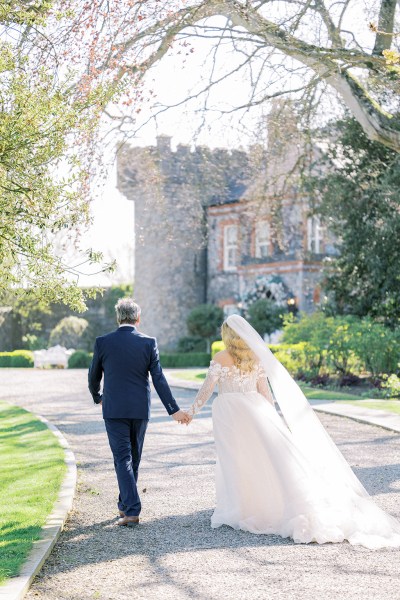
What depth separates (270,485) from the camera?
645cm

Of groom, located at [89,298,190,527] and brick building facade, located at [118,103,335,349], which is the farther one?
brick building facade, located at [118,103,335,349]

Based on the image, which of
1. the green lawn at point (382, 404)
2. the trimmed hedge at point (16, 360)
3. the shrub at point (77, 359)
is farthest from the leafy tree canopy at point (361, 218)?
the trimmed hedge at point (16, 360)

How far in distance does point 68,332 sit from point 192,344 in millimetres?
6158

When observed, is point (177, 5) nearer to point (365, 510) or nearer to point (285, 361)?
point (365, 510)

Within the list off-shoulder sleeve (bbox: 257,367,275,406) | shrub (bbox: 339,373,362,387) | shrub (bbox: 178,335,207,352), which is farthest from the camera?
shrub (bbox: 178,335,207,352)

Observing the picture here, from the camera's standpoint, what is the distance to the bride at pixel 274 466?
6.04 metres

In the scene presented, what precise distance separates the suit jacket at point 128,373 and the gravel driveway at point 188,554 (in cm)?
86

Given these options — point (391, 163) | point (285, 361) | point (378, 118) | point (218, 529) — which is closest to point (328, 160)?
A: point (391, 163)

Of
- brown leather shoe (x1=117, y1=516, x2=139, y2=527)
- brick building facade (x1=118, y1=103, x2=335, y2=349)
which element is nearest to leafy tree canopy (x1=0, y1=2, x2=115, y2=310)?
brown leather shoe (x1=117, y1=516, x2=139, y2=527)

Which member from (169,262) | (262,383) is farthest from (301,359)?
(169,262)

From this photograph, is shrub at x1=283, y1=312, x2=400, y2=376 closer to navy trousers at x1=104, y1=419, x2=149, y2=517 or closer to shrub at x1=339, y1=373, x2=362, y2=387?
shrub at x1=339, y1=373, x2=362, y2=387

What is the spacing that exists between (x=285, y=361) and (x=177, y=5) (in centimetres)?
1116

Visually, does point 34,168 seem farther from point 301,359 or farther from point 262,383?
point 301,359

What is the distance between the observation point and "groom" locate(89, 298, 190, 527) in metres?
6.57
